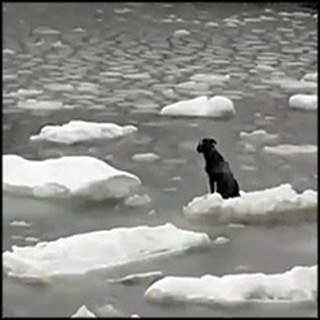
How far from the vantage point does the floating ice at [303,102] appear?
655cm

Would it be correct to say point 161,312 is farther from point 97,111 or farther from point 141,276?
point 97,111

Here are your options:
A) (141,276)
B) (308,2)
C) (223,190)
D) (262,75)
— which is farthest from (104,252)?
(308,2)

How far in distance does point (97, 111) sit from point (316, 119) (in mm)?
1329

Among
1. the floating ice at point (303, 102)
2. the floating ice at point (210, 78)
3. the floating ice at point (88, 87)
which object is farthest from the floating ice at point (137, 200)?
the floating ice at point (210, 78)

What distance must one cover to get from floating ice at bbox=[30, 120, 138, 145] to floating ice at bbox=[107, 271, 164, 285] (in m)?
2.05

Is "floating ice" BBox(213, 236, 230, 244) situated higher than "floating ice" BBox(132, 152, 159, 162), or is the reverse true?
"floating ice" BBox(132, 152, 159, 162)

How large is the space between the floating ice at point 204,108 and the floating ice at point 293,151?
82cm

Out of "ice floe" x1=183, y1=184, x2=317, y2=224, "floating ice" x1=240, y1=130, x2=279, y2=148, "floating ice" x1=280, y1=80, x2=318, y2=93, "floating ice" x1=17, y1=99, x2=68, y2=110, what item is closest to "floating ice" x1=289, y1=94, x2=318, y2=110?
"floating ice" x1=280, y1=80, x2=318, y2=93

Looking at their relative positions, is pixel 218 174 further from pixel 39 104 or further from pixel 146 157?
pixel 39 104

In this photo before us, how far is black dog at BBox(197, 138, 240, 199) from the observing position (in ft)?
14.2

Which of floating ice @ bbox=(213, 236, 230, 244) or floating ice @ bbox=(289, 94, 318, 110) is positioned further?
floating ice @ bbox=(289, 94, 318, 110)

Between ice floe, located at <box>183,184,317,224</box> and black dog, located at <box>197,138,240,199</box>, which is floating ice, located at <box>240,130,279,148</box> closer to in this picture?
black dog, located at <box>197,138,240,199</box>

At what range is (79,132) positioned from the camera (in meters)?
5.58

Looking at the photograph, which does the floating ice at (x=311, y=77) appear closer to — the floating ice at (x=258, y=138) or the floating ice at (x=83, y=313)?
the floating ice at (x=258, y=138)
